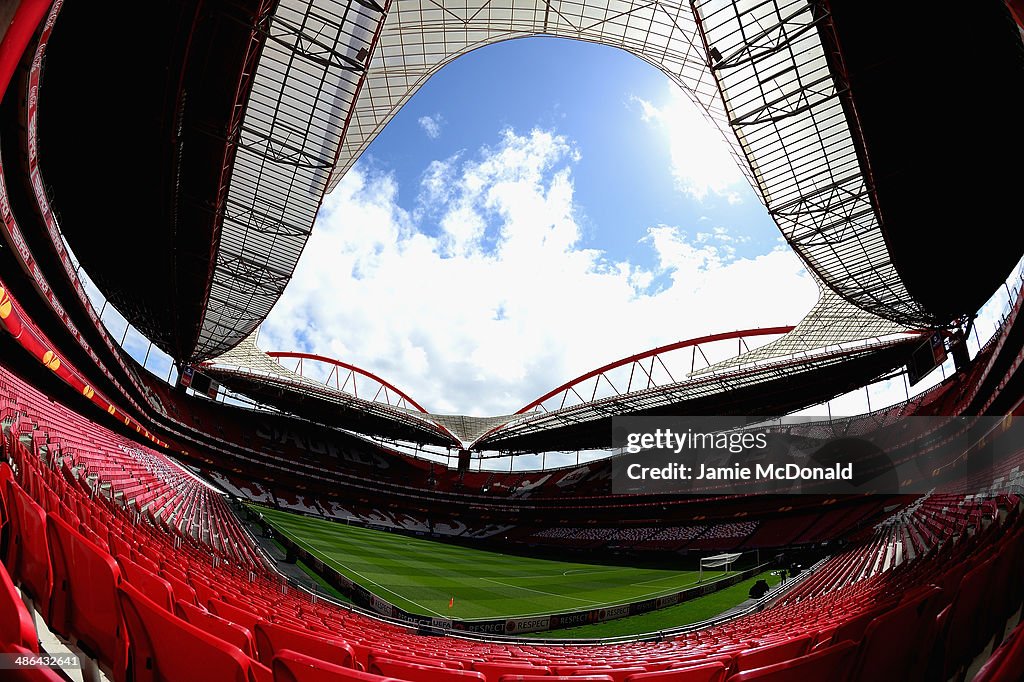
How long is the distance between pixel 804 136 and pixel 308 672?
2221cm

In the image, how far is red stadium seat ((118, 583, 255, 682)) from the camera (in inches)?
69.3

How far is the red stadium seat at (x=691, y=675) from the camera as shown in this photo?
3.33 m

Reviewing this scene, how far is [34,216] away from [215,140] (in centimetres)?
587

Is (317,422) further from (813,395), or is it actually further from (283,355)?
(813,395)

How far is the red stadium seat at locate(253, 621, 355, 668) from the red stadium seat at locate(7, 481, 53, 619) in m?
1.26

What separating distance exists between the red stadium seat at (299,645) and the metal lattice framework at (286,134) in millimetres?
14163

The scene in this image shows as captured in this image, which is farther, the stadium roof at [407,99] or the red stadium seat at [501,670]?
the stadium roof at [407,99]

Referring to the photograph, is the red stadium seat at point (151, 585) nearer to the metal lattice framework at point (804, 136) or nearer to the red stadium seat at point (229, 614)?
the red stadium seat at point (229, 614)

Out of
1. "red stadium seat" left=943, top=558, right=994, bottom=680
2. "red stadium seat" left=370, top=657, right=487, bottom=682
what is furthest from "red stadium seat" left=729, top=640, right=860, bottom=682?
"red stadium seat" left=370, top=657, right=487, bottom=682

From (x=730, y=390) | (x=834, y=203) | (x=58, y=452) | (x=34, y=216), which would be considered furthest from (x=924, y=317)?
A: (x=34, y=216)

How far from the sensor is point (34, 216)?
1580 centimetres

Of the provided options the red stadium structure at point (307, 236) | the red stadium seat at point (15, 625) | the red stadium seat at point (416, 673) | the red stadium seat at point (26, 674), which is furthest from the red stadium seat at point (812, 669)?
the red stadium seat at point (15, 625)

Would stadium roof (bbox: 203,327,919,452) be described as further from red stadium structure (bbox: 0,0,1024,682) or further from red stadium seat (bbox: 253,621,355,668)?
red stadium seat (bbox: 253,621,355,668)

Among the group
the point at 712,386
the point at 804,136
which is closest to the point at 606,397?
the point at 712,386
